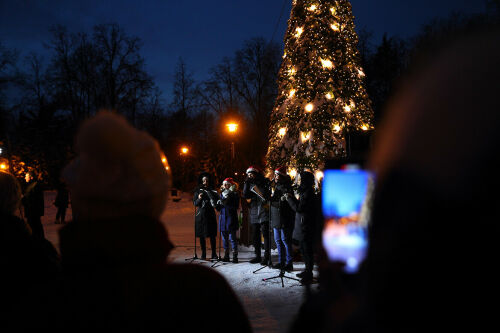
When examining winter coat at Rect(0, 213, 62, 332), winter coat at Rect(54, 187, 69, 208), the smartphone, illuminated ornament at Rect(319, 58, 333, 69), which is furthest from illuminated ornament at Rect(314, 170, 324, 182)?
winter coat at Rect(54, 187, 69, 208)

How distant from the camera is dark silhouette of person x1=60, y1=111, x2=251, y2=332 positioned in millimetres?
1164

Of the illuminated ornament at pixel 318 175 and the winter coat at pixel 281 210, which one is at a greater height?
the illuminated ornament at pixel 318 175

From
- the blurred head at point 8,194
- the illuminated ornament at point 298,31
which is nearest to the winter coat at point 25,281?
the blurred head at point 8,194

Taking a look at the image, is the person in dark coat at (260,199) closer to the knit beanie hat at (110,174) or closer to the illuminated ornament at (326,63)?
the illuminated ornament at (326,63)

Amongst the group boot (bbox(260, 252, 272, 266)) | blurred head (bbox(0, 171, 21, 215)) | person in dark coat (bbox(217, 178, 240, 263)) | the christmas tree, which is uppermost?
the christmas tree

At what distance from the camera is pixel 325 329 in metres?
0.78

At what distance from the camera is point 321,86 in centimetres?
951

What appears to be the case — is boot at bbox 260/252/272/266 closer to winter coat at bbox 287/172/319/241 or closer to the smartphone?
winter coat at bbox 287/172/319/241

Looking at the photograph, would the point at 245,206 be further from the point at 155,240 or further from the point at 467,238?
the point at 467,238

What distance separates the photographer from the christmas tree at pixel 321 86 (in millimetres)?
9375

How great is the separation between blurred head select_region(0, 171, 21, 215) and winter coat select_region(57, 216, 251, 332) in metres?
2.07

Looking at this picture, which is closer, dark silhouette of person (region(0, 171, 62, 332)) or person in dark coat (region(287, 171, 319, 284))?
dark silhouette of person (region(0, 171, 62, 332))

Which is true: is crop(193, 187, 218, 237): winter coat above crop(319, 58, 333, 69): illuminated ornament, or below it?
below

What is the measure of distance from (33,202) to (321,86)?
978cm
